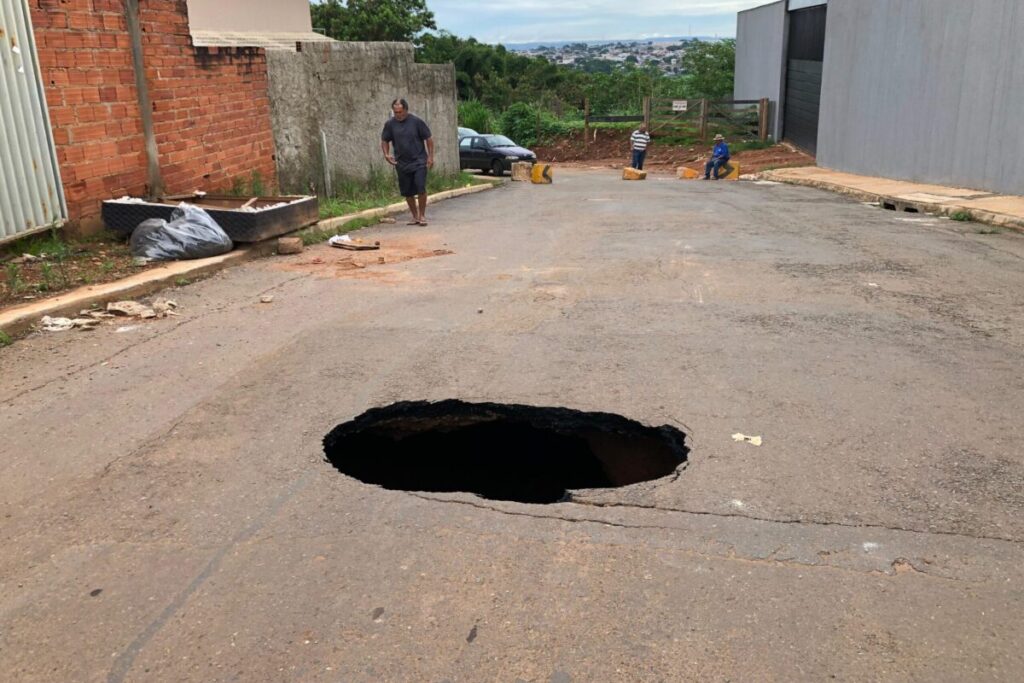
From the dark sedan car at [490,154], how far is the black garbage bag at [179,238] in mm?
19979

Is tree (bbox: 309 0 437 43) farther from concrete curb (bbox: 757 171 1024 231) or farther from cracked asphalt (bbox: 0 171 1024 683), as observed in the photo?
cracked asphalt (bbox: 0 171 1024 683)

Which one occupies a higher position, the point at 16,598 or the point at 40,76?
the point at 40,76

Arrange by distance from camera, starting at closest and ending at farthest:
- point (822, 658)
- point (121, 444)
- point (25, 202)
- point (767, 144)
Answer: point (822, 658) → point (121, 444) → point (25, 202) → point (767, 144)

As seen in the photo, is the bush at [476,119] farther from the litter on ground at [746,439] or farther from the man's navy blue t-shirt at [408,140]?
the litter on ground at [746,439]

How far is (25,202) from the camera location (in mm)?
7758

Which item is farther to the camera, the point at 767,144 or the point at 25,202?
the point at 767,144

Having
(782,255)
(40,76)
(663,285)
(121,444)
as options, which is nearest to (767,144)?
(782,255)

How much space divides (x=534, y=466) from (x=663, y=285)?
11.9 ft

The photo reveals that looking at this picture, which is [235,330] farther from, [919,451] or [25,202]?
[919,451]

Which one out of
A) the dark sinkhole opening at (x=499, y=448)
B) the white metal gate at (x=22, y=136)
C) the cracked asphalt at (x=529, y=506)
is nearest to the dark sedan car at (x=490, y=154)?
the white metal gate at (x=22, y=136)

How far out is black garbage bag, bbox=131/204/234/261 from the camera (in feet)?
27.6

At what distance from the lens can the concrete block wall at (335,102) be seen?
43.5ft

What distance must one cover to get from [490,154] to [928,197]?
52.9 ft

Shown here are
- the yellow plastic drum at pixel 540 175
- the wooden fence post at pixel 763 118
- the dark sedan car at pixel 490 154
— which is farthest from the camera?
the wooden fence post at pixel 763 118
